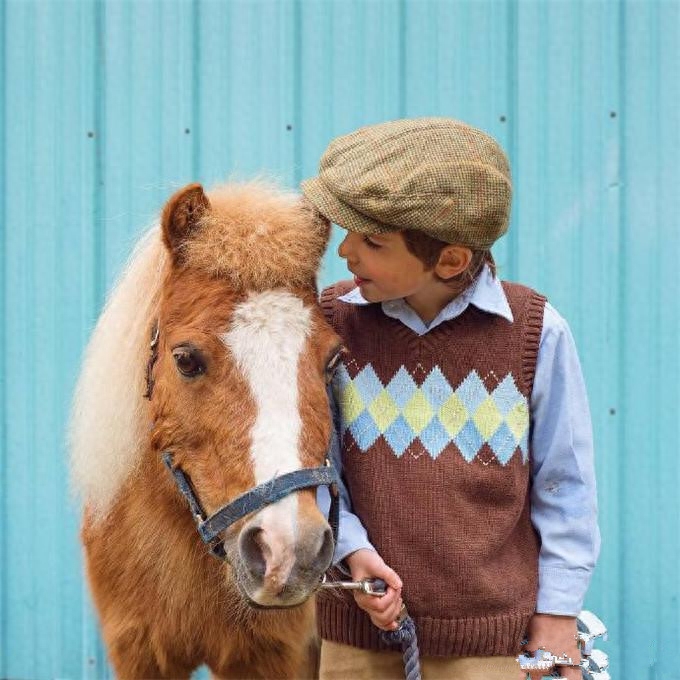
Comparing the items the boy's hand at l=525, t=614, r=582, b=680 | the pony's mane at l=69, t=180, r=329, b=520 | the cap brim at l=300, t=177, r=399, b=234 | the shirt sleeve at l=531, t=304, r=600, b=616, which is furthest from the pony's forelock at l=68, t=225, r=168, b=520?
the boy's hand at l=525, t=614, r=582, b=680

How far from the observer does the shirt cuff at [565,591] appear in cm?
179

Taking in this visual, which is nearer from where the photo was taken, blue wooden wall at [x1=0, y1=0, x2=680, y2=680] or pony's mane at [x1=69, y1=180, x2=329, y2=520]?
pony's mane at [x1=69, y1=180, x2=329, y2=520]

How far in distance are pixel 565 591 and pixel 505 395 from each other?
0.41 m

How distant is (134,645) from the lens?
2.11 m

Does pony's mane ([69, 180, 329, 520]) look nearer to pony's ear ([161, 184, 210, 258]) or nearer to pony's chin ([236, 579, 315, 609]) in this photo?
pony's ear ([161, 184, 210, 258])

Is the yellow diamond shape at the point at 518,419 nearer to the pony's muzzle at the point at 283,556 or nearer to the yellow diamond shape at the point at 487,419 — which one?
the yellow diamond shape at the point at 487,419

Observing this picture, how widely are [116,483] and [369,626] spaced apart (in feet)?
2.12

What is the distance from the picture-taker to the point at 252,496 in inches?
60.4

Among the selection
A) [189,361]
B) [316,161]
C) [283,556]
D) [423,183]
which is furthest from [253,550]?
[316,161]

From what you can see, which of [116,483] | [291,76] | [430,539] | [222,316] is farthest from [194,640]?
[291,76]

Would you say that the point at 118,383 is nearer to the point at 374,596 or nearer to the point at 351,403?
the point at 351,403

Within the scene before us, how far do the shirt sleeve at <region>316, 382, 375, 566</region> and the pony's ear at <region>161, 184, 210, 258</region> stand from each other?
435 millimetres

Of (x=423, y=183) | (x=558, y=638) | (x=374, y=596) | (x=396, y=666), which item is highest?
(x=423, y=183)

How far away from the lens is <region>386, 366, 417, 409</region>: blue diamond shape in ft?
5.93
